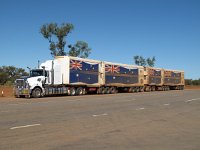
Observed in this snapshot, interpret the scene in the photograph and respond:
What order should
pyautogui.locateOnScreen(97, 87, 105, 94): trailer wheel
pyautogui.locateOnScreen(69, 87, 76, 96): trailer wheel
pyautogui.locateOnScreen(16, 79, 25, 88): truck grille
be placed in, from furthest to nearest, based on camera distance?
pyautogui.locateOnScreen(97, 87, 105, 94): trailer wheel, pyautogui.locateOnScreen(69, 87, 76, 96): trailer wheel, pyautogui.locateOnScreen(16, 79, 25, 88): truck grille

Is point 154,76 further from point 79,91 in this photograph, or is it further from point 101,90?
point 79,91

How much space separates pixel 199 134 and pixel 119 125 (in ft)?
9.45

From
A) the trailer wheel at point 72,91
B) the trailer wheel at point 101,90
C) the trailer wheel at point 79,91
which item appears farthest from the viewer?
the trailer wheel at point 101,90

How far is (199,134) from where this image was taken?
10383 mm

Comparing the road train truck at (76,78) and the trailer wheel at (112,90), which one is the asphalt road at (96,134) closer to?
the road train truck at (76,78)

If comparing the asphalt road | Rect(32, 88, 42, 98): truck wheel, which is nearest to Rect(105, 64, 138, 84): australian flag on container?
Rect(32, 88, 42, 98): truck wheel

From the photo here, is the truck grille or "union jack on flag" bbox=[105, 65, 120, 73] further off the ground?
"union jack on flag" bbox=[105, 65, 120, 73]

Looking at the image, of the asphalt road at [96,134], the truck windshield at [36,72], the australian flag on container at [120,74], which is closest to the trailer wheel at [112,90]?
the australian flag on container at [120,74]

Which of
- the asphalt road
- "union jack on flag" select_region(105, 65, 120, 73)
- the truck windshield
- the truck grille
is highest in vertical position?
"union jack on flag" select_region(105, 65, 120, 73)

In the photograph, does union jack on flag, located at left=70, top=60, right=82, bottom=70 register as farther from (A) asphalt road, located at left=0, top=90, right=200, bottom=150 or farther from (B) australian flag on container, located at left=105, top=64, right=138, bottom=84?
(A) asphalt road, located at left=0, top=90, right=200, bottom=150

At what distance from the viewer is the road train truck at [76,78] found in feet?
104

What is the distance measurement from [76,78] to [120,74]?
10.1 m

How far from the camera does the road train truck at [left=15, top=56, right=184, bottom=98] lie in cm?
3177

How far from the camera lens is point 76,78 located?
3588 centimetres
